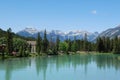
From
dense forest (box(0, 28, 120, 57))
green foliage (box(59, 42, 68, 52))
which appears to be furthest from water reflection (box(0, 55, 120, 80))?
green foliage (box(59, 42, 68, 52))

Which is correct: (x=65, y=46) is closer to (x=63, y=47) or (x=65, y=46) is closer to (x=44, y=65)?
(x=63, y=47)

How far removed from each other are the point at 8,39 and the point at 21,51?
25.9 feet

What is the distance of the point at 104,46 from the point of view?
166750 millimetres

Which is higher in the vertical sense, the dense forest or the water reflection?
the dense forest

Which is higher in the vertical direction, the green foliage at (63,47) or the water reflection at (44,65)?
the green foliage at (63,47)

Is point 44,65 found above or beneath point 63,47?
beneath

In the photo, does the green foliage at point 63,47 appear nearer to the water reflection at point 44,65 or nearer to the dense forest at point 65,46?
the dense forest at point 65,46

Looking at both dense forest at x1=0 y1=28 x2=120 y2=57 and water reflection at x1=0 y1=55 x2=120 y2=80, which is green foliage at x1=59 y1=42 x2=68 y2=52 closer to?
dense forest at x1=0 y1=28 x2=120 y2=57

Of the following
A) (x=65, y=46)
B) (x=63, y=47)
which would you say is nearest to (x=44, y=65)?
(x=63, y=47)

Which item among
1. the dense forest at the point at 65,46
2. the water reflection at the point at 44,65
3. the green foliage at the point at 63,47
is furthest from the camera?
the green foliage at the point at 63,47

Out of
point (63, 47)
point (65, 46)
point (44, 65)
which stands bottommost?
point (44, 65)

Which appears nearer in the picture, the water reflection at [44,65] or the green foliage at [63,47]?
the water reflection at [44,65]

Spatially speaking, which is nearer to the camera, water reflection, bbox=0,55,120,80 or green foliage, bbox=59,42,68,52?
water reflection, bbox=0,55,120,80

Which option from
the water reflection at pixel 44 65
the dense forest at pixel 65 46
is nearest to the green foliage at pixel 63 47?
the dense forest at pixel 65 46
